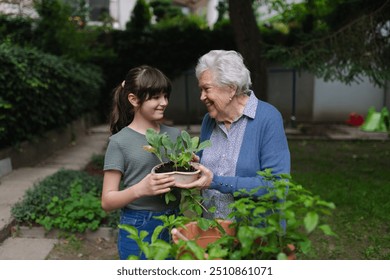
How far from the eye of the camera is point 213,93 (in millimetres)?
1937

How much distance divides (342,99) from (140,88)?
37.4ft

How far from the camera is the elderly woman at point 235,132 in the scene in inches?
74.2

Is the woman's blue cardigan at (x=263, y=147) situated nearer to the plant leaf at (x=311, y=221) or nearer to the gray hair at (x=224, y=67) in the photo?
the gray hair at (x=224, y=67)

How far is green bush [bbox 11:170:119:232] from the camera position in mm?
4152

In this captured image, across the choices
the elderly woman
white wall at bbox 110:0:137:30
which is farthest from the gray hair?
white wall at bbox 110:0:137:30

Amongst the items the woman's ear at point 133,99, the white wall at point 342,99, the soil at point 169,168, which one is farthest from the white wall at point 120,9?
the soil at point 169,168

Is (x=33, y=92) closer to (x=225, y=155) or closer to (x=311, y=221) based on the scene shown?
(x=225, y=155)

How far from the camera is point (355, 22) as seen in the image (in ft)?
21.1

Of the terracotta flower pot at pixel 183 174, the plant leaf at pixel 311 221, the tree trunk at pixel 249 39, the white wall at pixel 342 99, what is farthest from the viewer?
the white wall at pixel 342 99

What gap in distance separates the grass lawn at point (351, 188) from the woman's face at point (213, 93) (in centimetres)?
76

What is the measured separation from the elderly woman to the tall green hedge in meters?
4.21

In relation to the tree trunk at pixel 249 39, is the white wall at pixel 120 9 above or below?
above

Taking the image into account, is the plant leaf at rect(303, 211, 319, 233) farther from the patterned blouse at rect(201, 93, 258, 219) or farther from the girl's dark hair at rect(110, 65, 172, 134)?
the girl's dark hair at rect(110, 65, 172, 134)

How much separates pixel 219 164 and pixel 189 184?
403mm
